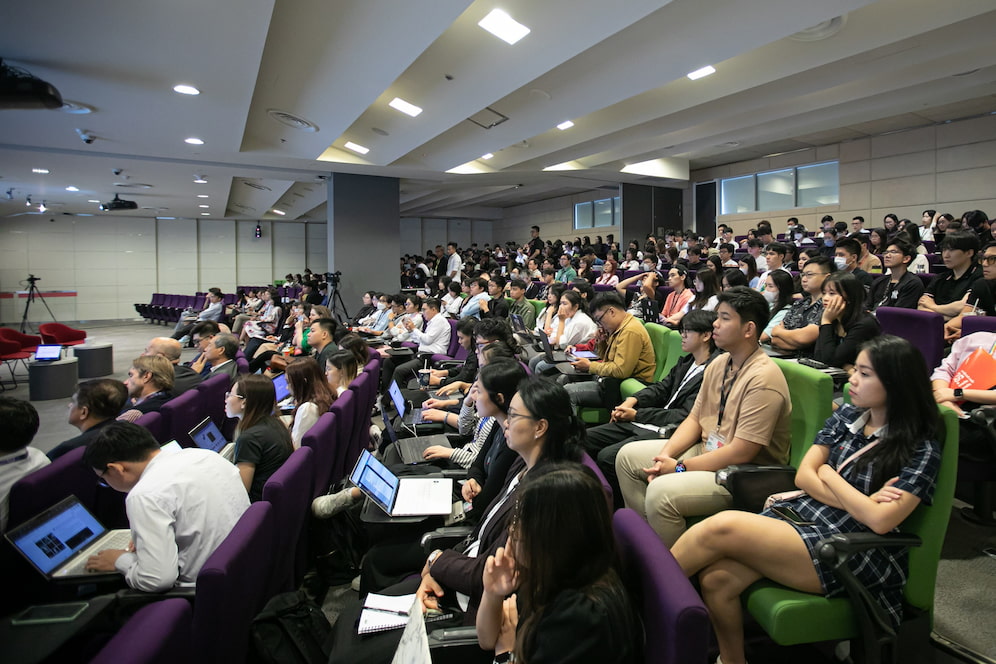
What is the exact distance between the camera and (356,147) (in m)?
8.95

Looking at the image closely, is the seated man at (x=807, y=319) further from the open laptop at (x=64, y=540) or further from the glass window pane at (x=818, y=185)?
the glass window pane at (x=818, y=185)

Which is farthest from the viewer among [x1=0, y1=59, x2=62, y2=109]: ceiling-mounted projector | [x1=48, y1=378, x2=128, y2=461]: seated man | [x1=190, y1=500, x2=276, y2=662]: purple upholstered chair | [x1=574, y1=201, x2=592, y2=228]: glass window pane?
[x1=574, y1=201, x2=592, y2=228]: glass window pane

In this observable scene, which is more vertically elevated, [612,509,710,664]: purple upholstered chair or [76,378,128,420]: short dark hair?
[76,378,128,420]: short dark hair

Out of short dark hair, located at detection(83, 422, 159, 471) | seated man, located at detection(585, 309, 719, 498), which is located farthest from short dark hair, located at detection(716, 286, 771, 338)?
short dark hair, located at detection(83, 422, 159, 471)

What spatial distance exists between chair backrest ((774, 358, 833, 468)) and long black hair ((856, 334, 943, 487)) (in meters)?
0.38

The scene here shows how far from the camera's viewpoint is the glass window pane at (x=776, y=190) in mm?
11758

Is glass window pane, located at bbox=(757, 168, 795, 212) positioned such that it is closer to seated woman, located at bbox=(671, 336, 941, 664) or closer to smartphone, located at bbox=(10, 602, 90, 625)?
seated woman, located at bbox=(671, 336, 941, 664)

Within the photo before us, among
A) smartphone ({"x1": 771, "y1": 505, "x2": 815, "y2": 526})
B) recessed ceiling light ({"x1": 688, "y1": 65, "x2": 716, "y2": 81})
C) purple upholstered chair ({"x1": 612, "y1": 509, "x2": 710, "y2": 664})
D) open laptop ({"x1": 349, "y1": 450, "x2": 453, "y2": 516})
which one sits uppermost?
recessed ceiling light ({"x1": 688, "y1": 65, "x2": 716, "y2": 81})

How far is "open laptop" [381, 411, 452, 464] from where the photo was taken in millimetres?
2887

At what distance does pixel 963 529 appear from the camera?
2523mm

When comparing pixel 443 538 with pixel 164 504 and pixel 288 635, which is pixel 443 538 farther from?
pixel 164 504

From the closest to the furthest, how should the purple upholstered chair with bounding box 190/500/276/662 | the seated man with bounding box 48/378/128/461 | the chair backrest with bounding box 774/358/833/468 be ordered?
the purple upholstered chair with bounding box 190/500/276/662
the chair backrest with bounding box 774/358/833/468
the seated man with bounding box 48/378/128/461

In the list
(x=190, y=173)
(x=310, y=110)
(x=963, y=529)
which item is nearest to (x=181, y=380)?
(x=310, y=110)

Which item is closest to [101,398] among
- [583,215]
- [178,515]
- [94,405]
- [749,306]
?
[94,405]
